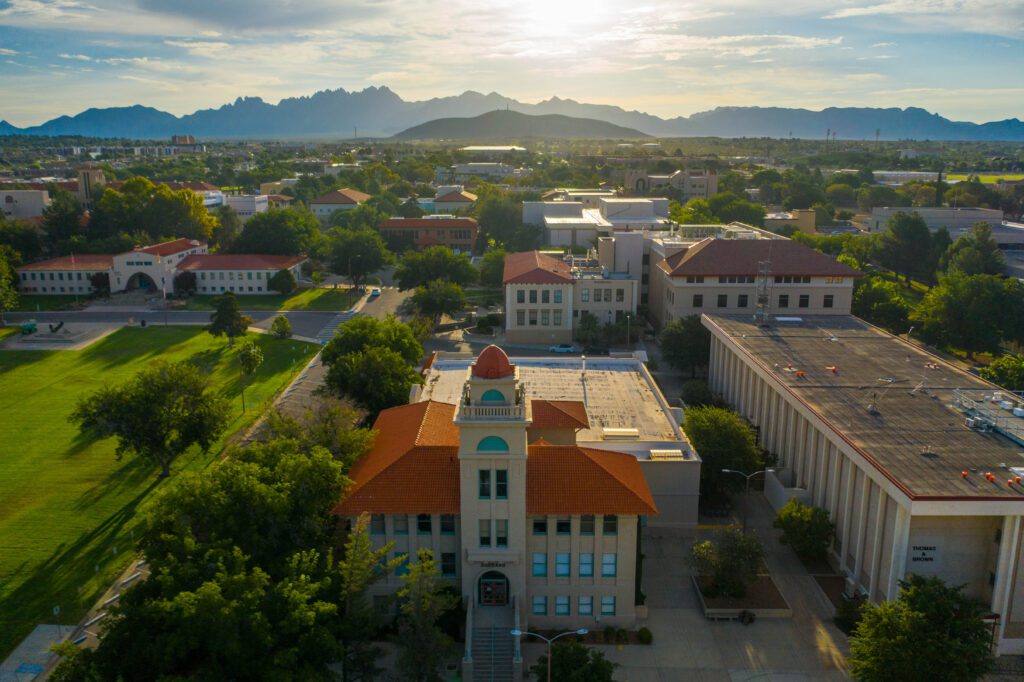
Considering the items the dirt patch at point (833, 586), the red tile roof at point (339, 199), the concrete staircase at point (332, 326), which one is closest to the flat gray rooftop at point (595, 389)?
the dirt patch at point (833, 586)

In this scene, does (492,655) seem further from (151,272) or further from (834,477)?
(151,272)

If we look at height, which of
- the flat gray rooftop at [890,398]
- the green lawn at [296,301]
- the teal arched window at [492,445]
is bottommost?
the green lawn at [296,301]

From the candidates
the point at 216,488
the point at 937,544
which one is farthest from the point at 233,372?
the point at 937,544

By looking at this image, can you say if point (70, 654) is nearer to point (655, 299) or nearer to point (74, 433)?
point (74, 433)

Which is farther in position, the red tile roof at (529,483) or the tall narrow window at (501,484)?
the red tile roof at (529,483)

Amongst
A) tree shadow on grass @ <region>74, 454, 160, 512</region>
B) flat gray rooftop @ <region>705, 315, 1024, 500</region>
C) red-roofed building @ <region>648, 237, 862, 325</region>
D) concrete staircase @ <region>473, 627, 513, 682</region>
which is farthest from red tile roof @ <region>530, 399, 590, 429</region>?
red-roofed building @ <region>648, 237, 862, 325</region>

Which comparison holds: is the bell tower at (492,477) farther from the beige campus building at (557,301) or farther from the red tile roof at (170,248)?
the red tile roof at (170,248)
